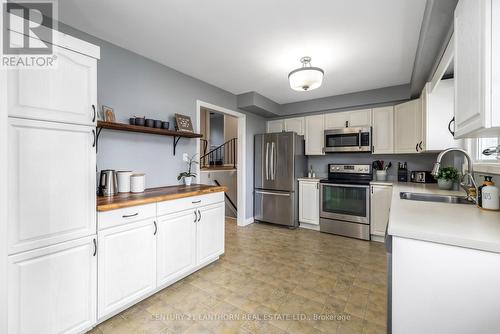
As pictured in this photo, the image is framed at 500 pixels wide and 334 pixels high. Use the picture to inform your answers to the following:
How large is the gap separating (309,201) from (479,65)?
10.9 feet

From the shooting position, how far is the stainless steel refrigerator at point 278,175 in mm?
4055

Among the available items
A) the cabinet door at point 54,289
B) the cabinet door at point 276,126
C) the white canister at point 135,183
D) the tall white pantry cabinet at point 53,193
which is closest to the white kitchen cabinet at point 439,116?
the cabinet door at point 276,126

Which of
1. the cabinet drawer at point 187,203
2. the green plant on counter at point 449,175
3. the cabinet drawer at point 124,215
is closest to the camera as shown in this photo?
the cabinet drawer at point 124,215

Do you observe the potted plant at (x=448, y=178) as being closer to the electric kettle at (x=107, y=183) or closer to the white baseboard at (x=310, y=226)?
the white baseboard at (x=310, y=226)

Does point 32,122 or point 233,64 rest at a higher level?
Answer: point 233,64

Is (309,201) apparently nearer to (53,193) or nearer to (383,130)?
(383,130)

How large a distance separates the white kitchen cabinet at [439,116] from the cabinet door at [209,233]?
2.71m

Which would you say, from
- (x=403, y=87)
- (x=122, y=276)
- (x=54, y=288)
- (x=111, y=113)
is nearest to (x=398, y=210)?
(x=122, y=276)

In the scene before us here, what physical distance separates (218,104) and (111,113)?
69.0 inches

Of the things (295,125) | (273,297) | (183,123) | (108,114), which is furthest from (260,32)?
(295,125)

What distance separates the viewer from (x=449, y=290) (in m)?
0.91

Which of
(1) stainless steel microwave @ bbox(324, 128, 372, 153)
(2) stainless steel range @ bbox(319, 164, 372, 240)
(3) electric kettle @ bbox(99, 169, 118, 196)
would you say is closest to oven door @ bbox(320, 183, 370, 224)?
(2) stainless steel range @ bbox(319, 164, 372, 240)

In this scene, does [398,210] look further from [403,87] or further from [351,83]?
[403,87]

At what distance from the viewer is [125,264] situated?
68.5 inches
